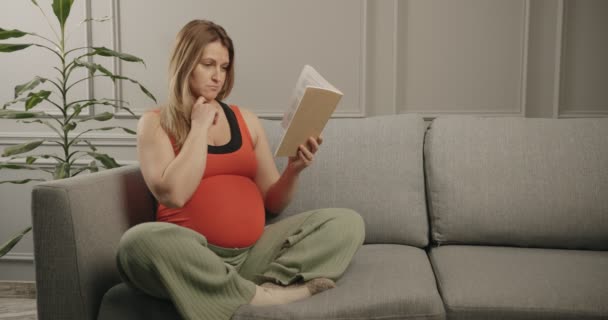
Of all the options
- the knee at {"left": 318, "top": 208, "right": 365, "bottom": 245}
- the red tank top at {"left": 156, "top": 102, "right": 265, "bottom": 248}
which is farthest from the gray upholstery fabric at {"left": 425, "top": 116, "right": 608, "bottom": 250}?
the red tank top at {"left": 156, "top": 102, "right": 265, "bottom": 248}

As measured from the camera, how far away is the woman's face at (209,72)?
154 centimetres

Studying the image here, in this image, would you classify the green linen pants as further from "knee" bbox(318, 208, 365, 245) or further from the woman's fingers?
the woman's fingers

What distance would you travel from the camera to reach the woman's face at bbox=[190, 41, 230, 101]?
5.07 ft

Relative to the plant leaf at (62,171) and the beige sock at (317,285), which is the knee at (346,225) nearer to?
the beige sock at (317,285)

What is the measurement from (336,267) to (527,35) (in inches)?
57.5

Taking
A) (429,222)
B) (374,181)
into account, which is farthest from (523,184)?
(374,181)

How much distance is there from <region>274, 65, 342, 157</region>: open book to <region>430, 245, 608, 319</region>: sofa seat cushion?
0.52 m

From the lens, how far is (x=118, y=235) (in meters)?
1.46

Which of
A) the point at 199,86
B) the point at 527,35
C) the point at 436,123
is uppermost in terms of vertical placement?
the point at 527,35

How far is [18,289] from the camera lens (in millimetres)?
2617

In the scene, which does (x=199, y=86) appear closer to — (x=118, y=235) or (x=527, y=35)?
(x=118, y=235)

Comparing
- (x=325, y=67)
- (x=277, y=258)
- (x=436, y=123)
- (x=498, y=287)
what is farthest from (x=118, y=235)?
(x=325, y=67)

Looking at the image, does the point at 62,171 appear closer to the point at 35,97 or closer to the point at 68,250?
the point at 35,97

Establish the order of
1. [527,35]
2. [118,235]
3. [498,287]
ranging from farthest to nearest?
[527,35] < [118,235] < [498,287]
